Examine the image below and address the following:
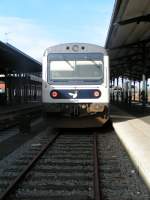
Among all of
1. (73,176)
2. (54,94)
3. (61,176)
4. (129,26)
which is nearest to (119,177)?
(73,176)

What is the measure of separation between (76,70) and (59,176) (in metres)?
8.45

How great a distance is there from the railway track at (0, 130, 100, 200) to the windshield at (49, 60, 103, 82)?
410cm

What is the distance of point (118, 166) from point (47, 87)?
23.8 feet

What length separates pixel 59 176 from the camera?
9008 mm

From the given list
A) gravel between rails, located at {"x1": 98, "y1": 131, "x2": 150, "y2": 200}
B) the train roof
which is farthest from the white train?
gravel between rails, located at {"x1": 98, "y1": 131, "x2": 150, "y2": 200}

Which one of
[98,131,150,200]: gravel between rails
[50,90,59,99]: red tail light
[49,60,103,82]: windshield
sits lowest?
[98,131,150,200]: gravel between rails

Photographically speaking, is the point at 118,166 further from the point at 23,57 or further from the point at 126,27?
the point at 23,57

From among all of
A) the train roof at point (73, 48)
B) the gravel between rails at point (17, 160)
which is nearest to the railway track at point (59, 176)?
the gravel between rails at point (17, 160)

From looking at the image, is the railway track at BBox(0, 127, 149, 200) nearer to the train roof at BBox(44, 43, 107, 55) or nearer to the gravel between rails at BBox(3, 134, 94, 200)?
the gravel between rails at BBox(3, 134, 94, 200)

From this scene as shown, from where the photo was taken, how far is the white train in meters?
16.7

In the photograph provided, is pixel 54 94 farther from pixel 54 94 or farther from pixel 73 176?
pixel 73 176

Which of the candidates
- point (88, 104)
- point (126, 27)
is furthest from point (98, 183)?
point (126, 27)

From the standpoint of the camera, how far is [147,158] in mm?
9445

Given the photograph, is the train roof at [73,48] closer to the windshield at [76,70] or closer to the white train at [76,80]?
the white train at [76,80]
